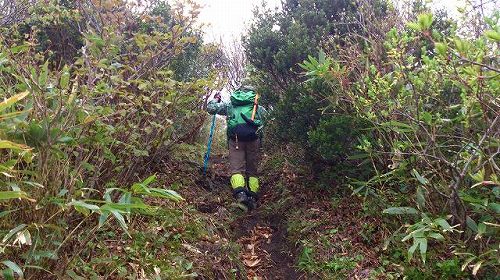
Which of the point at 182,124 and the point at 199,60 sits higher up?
the point at 199,60

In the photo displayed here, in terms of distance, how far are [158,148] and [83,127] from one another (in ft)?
7.65

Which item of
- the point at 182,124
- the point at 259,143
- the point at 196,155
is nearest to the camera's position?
the point at 182,124

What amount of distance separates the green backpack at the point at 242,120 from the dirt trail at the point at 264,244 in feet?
3.04

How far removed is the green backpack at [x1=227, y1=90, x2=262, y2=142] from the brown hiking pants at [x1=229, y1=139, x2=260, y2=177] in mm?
100

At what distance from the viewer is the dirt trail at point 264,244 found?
182 inches

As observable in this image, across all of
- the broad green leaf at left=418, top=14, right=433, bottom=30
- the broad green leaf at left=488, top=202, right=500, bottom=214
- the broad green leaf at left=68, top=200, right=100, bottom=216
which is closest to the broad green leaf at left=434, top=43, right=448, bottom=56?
the broad green leaf at left=418, top=14, right=433, bottom=30

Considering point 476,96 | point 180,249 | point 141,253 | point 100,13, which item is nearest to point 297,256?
point 180,249

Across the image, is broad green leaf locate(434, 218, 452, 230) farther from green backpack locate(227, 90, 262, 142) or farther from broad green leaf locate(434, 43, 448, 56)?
green backpack locate(227, 90, 262, 142)

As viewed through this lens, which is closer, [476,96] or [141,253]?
[476,96]

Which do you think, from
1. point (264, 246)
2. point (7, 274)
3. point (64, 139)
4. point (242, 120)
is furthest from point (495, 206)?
point (242, 120)

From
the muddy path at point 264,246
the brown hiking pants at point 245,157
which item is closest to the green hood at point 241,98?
the brown hiking pants at point 245,157

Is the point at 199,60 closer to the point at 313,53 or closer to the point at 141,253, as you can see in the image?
the point at 313,53

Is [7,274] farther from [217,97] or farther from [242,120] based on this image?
[217,97]

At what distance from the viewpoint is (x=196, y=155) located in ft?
25.1
